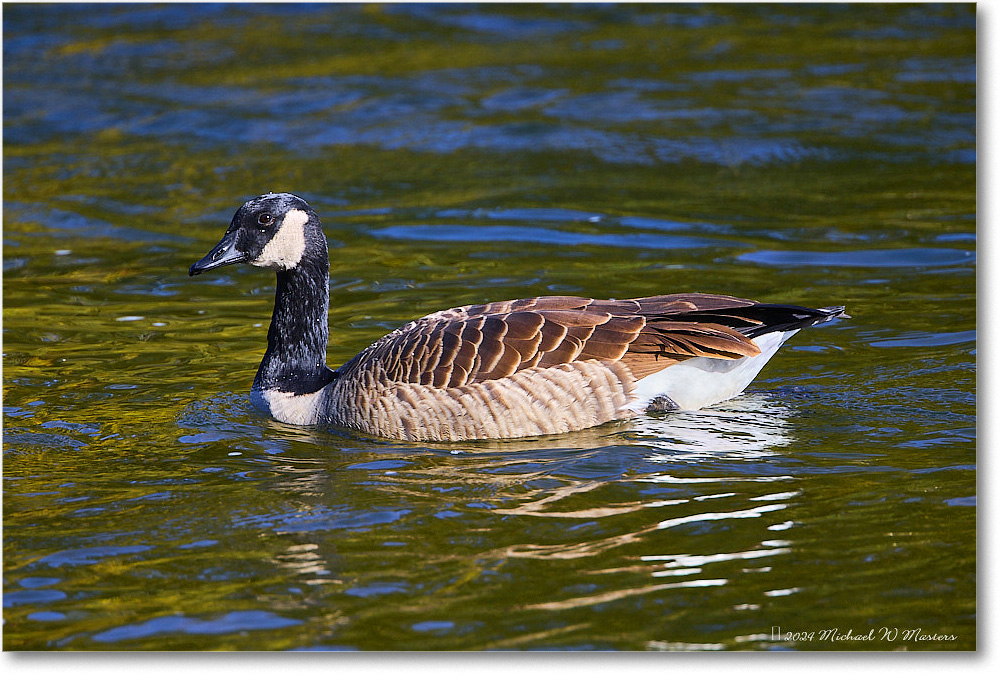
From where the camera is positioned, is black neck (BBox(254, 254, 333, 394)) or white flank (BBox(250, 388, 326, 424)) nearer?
white flank (BBox(250, 388, 326, 424))

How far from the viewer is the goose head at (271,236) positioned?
8.97 m

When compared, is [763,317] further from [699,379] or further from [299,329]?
[299,329]

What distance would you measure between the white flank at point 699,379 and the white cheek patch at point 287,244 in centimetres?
271

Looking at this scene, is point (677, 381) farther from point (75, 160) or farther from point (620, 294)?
point (75, 160)

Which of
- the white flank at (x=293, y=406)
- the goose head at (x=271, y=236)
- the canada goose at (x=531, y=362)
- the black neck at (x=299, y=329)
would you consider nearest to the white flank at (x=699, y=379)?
the canada goose at (x=531, y=362)

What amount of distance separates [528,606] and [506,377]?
2.47m

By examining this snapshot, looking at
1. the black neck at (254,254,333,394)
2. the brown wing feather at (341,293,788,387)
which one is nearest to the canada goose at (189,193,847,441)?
the brown wing feather at (341,293,788,387)

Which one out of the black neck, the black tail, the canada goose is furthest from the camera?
the black neck

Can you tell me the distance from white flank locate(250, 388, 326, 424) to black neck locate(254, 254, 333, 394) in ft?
0.38

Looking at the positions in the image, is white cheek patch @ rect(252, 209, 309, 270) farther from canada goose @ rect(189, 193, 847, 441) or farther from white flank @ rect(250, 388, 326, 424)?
white flank @ rect(250, 388, 326, 424)

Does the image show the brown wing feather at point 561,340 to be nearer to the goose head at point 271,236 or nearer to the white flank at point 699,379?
the white flank at point 699,379

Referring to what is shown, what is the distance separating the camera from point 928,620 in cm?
603

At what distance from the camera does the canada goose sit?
841 cm

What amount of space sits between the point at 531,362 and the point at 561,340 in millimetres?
258
